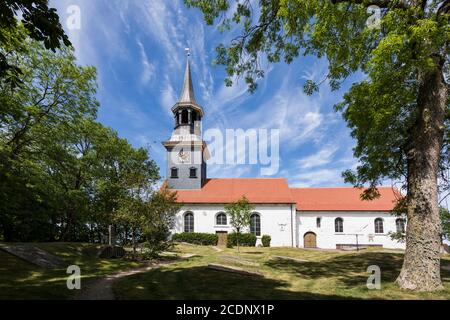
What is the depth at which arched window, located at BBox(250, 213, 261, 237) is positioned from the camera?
35.1 m

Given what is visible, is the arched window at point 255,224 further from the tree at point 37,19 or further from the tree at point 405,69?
the tree at point 37,19

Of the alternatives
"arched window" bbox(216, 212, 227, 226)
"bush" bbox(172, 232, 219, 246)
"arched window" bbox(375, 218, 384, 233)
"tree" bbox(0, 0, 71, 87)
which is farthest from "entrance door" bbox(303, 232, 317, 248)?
"tree" bbox(0, 0, 71, 87)

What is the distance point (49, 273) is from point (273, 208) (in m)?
27.1

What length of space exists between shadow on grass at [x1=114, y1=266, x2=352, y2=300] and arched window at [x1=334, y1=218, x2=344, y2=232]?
27.2 metres

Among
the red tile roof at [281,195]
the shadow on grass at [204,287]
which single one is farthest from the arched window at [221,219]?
the shadow on grass at [204,287]

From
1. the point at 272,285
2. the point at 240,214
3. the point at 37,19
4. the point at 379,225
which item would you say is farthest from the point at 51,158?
the point at 379,225

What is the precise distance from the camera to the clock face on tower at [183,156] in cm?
3878

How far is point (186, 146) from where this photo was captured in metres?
38.7

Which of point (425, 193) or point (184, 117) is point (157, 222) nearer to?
point (425, 193)

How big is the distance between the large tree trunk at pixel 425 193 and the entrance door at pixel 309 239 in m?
27.3
